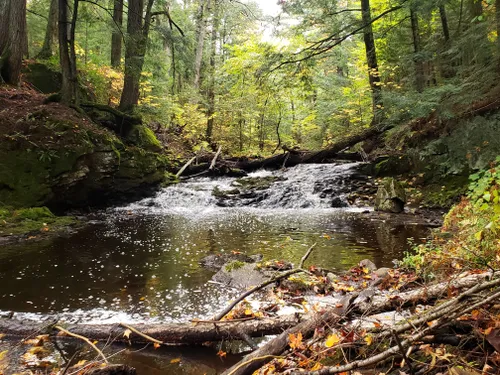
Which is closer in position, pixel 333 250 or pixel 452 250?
pixel 452 250

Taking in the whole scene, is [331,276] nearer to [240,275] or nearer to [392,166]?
[240,275]

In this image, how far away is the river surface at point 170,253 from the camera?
4.05 meters

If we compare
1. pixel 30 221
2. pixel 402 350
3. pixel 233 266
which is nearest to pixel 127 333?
pixel 233 266

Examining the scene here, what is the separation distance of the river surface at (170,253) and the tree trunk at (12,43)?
5.80m

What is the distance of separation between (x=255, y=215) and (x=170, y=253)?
5086 mm

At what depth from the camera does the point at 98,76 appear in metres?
15.0

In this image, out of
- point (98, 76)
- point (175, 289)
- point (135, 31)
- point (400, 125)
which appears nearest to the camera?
point (175, 289)

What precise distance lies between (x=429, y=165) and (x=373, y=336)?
1107cm

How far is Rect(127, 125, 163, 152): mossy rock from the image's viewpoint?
14.4m

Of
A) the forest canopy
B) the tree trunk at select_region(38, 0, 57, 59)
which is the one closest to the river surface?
the forest canopy

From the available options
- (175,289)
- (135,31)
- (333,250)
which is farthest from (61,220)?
(135,31)

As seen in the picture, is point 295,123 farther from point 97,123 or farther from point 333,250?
point 333,250

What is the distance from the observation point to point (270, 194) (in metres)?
13.8

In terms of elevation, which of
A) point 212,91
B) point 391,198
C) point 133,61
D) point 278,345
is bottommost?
A: point 278,345
